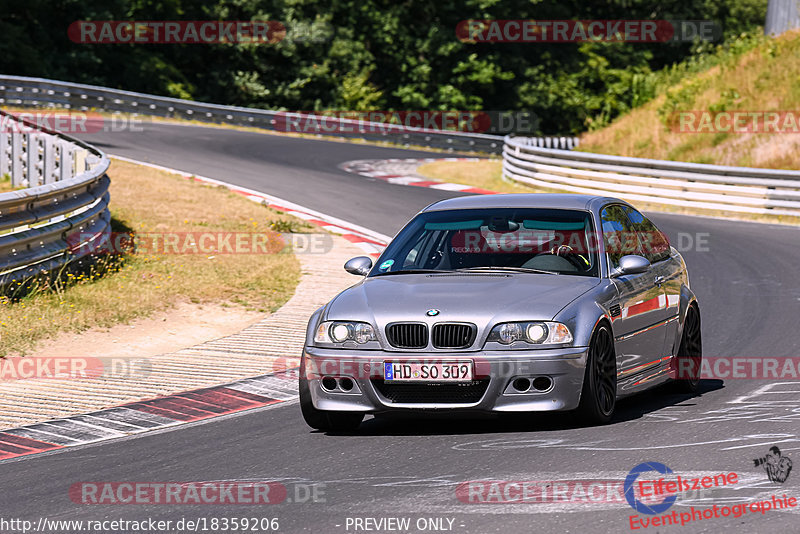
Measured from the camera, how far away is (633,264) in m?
8.05

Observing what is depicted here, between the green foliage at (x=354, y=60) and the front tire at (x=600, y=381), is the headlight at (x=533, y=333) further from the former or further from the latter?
the green foliage at (x=354, y=60)

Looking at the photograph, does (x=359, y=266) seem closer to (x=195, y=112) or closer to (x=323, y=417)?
(x=323, y=417)

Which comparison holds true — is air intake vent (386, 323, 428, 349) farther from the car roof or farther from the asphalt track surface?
the car roof

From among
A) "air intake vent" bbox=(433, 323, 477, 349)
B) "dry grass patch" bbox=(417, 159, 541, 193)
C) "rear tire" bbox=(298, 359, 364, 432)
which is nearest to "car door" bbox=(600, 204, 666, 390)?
"air intake vent" bbox=(433, 323, 477, 349)

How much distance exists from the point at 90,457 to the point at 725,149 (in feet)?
81.2

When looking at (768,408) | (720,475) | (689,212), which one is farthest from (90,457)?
(689,212)

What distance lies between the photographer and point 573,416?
24.5ft

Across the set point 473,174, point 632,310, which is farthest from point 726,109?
point 632,310

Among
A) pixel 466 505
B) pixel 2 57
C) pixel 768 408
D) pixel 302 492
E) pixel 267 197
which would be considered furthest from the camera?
pixel 2 57

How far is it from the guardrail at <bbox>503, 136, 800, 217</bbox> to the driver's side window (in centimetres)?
1520

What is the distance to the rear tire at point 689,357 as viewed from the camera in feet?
29.7

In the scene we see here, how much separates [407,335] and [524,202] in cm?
192

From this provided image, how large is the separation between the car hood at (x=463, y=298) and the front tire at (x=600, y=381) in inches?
12.8

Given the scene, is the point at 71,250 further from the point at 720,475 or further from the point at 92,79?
the point at 92,79
